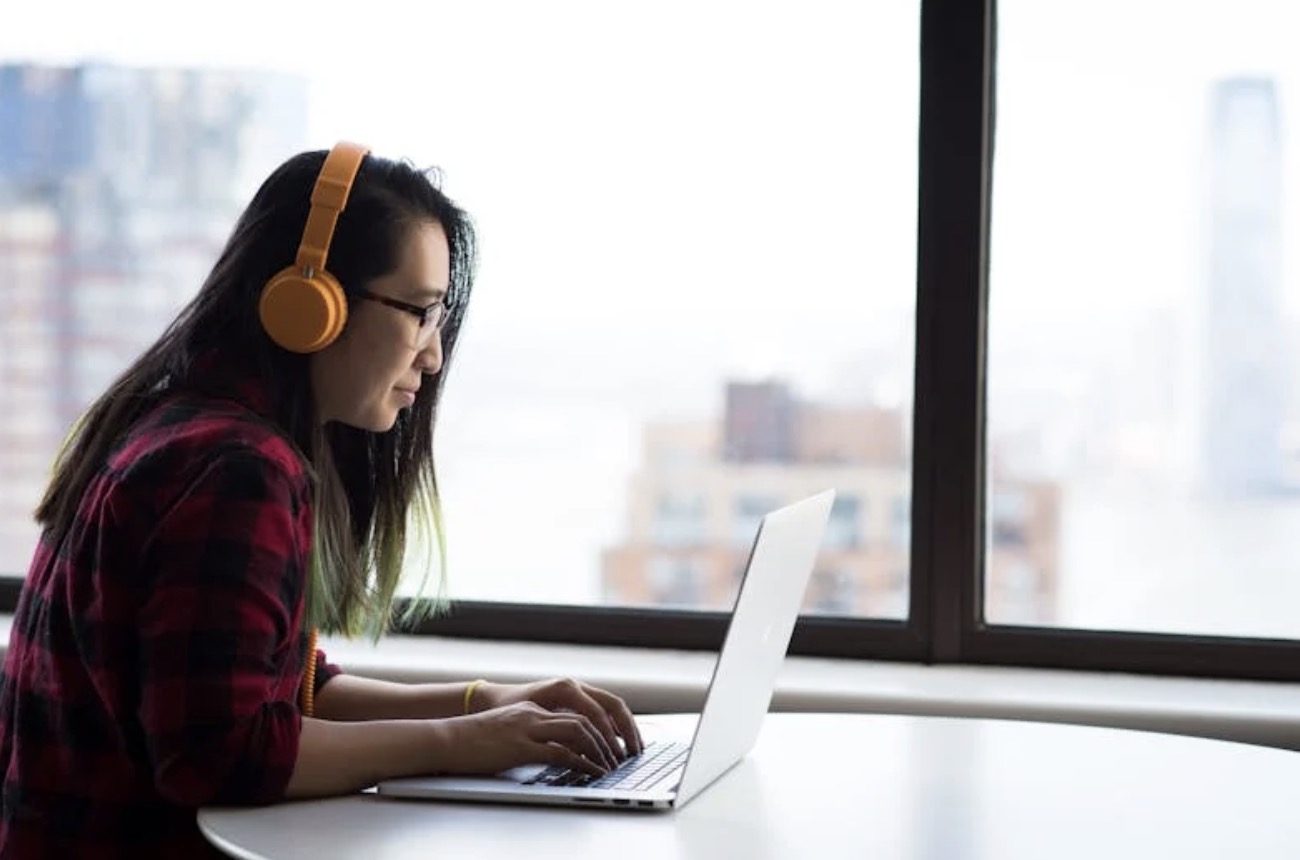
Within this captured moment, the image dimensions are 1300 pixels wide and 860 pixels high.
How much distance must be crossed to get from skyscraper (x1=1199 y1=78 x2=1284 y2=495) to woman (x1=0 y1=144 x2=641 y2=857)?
47.3 inches

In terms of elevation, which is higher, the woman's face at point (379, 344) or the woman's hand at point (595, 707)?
the woman's face at point (379, 344)

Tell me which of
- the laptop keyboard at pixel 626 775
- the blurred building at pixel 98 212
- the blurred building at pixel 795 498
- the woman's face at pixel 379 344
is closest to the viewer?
the laptop keyboard at pixel 626 775

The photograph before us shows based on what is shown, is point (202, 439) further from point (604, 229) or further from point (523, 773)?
point (604, 229)

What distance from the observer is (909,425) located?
259 centimetres

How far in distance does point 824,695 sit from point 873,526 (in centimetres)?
34

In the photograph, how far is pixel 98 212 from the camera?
9.30 ft

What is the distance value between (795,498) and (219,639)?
4.47ft

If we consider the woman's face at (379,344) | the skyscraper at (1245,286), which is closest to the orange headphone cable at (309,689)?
the woman's face at (379,344)

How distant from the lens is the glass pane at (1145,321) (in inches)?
96.7

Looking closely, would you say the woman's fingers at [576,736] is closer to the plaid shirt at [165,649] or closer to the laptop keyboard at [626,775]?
the laptop keyboard at [626,775]

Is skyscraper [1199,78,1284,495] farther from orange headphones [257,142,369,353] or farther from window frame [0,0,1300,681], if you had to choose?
orange headphones [257,142,369,353]

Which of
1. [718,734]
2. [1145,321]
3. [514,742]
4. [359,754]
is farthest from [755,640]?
[1145,321]

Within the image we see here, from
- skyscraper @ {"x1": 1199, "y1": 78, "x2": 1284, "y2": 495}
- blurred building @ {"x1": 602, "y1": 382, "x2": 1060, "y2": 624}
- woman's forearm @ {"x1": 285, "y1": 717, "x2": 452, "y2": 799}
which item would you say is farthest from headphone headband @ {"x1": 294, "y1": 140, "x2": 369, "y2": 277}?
skyscraper @ {"x1": 1199, "y1": 78, "x2": 1284, "y2": 495}

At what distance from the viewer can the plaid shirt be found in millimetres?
1342
